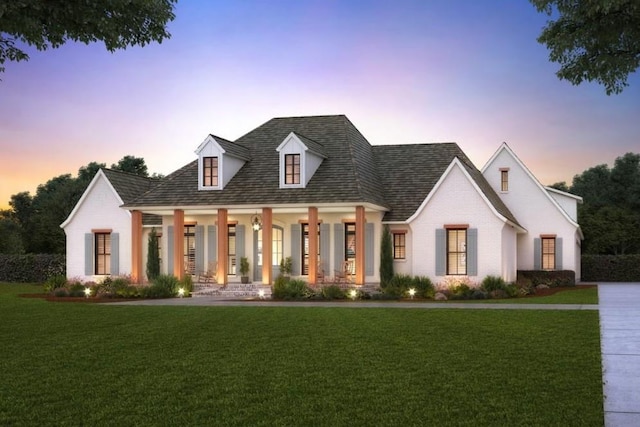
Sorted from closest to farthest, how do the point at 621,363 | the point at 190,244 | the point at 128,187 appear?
1. the point at 621,363
2. the point at 190,244
3. the point at 128,187

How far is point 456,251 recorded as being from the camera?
2952 cm

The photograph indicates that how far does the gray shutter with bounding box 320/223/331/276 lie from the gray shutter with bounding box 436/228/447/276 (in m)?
5.03

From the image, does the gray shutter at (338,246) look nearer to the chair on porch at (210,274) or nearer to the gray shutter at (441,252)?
the gray shutter at (441,252)

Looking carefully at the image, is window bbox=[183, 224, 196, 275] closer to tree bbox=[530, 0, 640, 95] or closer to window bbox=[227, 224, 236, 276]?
window bbox=[227, 224, 236, 276]

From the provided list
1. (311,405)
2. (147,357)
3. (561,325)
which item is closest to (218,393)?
(311,405)

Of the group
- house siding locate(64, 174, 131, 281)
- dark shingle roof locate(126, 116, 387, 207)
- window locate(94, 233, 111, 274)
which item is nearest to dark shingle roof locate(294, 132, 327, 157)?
dark shingle roof locate(126, 116, 387, 207)

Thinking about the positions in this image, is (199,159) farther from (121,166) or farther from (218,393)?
(121,166)

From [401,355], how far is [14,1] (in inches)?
331

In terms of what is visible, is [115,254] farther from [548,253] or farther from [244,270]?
[548,253]

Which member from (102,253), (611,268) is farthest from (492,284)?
(102,253)

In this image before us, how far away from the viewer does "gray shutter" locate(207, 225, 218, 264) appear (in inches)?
1291

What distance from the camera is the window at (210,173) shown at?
3145cm

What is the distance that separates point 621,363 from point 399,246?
20.5 meters

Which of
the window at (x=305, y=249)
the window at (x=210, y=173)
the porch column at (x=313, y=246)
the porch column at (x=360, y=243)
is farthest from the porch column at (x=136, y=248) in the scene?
the porch column at (x=360, y=243)
